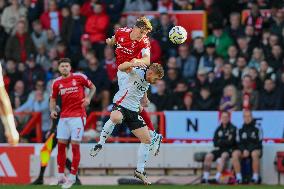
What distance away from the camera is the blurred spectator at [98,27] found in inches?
985

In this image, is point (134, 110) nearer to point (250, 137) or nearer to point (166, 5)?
point (250, 137)

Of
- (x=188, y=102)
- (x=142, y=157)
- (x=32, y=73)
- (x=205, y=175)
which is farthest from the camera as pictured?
(x=32, y=73)

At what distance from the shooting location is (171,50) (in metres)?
24.6

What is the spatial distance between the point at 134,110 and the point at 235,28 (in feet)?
24.1

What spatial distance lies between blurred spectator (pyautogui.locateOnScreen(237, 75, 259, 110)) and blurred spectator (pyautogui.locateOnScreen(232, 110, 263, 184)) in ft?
3.68

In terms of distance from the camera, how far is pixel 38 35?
2567cm

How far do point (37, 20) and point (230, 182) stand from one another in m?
7.22

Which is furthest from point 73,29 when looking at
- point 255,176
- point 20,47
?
point 255,176

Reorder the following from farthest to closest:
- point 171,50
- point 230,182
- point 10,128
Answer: point 171,50 < point 230,182 < point 10,128

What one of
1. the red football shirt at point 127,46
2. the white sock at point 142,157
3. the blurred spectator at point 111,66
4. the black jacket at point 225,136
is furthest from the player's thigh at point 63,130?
the blurred spectator at point 111,66

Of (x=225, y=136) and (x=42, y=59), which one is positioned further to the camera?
(x=42, y=59)

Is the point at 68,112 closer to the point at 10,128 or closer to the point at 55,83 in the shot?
the point at 55,83

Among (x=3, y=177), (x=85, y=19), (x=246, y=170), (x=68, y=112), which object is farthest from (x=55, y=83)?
(x=85, y=19)

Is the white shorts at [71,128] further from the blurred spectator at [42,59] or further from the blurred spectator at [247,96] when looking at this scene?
the blurred spectator at [42,59]
